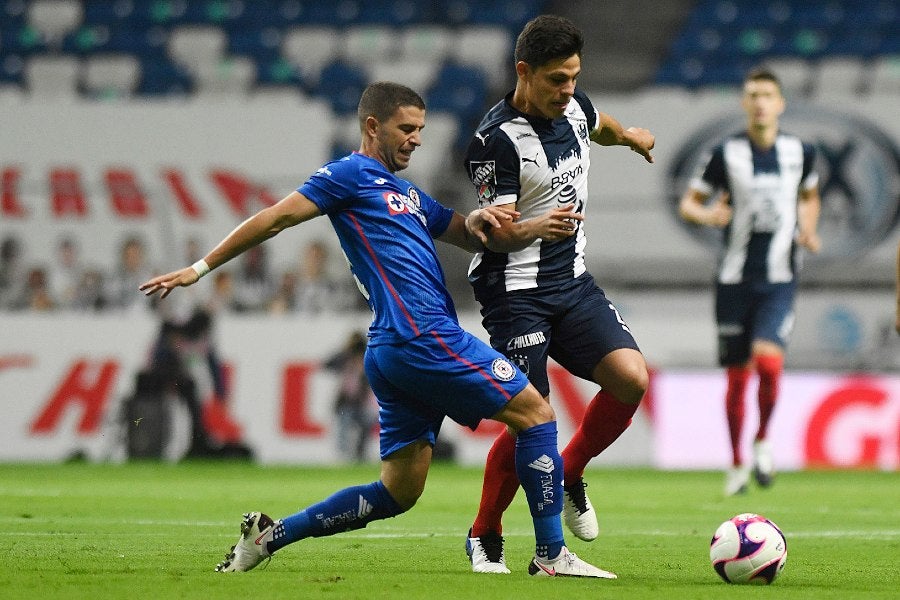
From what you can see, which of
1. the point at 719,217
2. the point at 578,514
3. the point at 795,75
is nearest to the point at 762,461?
the point at 719,217

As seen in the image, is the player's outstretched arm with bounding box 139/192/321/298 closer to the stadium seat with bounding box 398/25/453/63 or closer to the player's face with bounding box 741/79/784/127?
the player's face with bounding box 741/79/784/127

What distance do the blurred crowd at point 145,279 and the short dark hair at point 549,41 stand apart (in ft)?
29.6

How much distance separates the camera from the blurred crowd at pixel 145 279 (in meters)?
14.0

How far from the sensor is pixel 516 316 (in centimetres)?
535

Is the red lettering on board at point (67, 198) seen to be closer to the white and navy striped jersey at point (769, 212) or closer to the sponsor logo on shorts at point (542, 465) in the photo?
the white and navy striped jersey at point (769, 212)

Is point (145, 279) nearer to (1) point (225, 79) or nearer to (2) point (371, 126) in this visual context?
(1) point (225, 79)

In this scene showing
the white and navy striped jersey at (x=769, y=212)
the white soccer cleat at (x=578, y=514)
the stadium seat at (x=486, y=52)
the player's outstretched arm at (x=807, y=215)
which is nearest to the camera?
the white soccer cleat at (x=578, y=514)

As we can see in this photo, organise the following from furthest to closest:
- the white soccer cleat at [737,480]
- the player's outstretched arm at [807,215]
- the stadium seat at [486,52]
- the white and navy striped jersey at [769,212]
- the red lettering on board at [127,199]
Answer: the stadium seat at [486,52]
the red lettering on board at [127,199]
the white and navy striped jersey at [769,212]
the player's outstretched arm at [807,215]
the white soccer cleat at [737,480]

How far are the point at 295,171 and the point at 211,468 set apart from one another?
3892 millimetres

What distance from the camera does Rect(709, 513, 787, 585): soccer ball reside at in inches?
189

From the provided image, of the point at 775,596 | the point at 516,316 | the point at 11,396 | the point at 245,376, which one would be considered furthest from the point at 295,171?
the point at 775,596

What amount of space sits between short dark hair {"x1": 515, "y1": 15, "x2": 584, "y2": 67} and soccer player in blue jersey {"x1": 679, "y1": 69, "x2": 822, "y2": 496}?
14.0 feet

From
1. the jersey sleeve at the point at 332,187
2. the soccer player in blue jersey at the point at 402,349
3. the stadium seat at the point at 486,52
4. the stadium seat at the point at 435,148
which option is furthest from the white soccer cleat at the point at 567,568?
the stadium seat at the point at 486,52

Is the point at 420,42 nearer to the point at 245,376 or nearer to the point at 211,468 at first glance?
the point at 245,376
